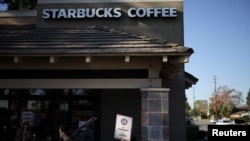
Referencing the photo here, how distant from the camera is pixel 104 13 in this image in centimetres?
1299

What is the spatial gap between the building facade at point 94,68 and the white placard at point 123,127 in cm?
125

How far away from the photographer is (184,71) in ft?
41.7

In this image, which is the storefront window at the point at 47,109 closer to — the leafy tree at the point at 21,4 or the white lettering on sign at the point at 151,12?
the white lettering on sign at the point at 151,12

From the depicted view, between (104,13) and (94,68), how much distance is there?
13.6 feet

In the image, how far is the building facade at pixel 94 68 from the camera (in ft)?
29.2

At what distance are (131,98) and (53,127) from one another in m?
3.18

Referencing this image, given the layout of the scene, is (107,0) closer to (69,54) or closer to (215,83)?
(69,54)

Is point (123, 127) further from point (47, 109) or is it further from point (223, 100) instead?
point (223, 100)

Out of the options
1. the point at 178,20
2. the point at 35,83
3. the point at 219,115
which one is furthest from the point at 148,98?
the point at 219,115

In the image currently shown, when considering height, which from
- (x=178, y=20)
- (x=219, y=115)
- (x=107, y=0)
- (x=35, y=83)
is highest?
(x=107, y=0)

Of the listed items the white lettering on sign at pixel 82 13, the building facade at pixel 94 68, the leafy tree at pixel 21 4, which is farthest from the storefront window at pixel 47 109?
the leafy tree at pixel 21 4

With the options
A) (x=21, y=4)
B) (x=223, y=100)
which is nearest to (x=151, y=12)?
(x=21, y=4)

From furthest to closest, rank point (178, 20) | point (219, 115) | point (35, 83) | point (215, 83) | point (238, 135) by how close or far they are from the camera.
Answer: point (215, 83), point (219, 115), point (178, 20), point (35, 83), point (238, 135)

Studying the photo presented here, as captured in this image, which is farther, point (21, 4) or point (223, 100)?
point (223, 100)
